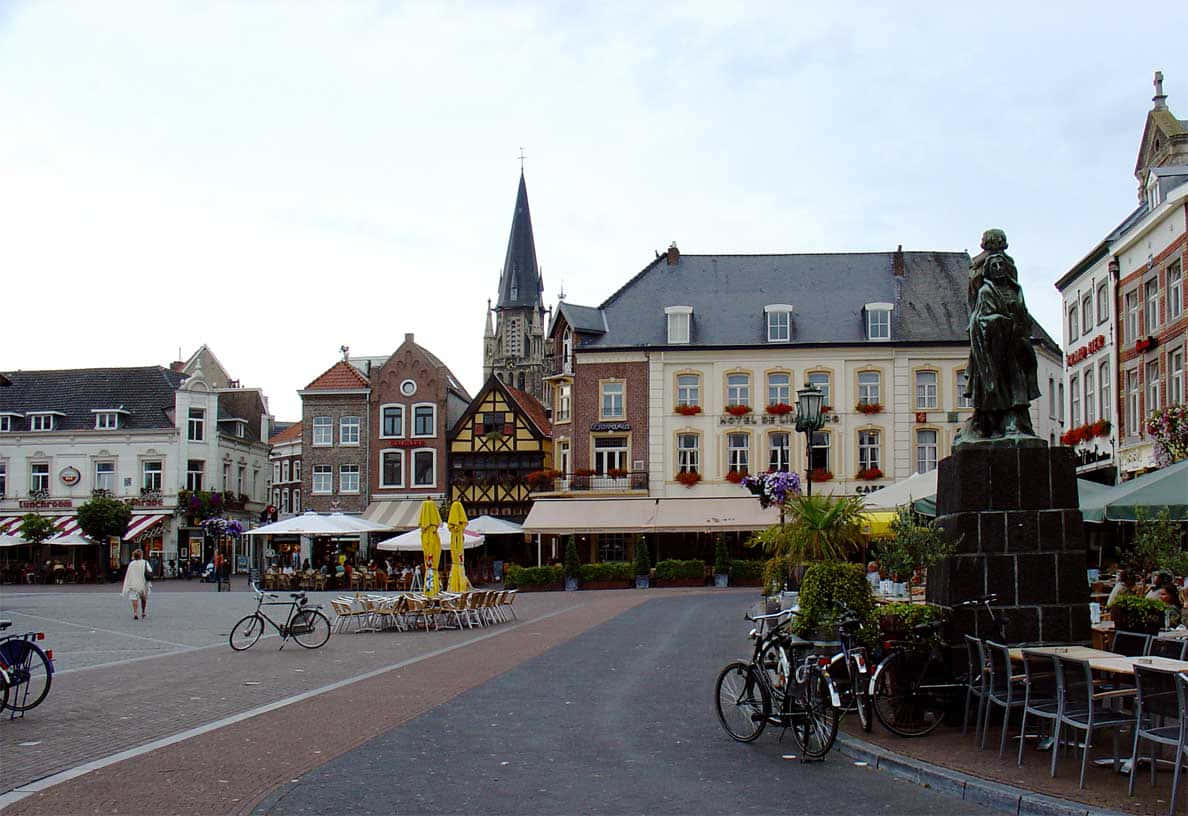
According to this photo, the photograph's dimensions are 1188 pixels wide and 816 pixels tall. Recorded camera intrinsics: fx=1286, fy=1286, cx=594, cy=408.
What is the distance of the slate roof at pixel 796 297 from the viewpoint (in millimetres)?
48812

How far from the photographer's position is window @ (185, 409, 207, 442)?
198 feet

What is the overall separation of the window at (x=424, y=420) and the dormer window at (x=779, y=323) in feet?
50.1

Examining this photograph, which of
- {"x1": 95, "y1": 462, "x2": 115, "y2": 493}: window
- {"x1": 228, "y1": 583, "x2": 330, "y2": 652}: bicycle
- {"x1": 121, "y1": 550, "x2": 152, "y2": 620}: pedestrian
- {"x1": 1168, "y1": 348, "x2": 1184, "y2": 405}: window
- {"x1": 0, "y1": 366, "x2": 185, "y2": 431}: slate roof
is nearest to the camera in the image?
{"x1": 228, "y1": 583, "x2": 330, "y2": 652}: bicycle

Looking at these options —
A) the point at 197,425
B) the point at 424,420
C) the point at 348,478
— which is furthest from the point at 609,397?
the point at 197,425

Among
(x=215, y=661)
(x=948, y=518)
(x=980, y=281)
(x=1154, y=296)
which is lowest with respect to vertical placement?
(x=215, y=661)

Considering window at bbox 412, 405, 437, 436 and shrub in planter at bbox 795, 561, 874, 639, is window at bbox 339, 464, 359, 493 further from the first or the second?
shrub in planter at bbox 795, 561, 874, 639

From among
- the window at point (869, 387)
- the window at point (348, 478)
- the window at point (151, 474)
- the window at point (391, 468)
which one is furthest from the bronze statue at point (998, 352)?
the window at point (151, 474)

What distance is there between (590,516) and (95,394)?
28149 mm

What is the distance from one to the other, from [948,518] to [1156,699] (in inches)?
124

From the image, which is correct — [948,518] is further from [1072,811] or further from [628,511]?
[628,511]

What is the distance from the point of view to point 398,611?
2411cm

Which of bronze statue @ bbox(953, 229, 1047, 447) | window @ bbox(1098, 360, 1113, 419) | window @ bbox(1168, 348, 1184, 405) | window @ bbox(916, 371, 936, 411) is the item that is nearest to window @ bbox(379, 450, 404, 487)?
window @ bbox(916, 371, 936, 411)

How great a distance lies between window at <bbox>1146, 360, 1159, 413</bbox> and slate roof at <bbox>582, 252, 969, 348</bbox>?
728 inches

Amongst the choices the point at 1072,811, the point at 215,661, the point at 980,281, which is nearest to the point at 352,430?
the point at 215,661
